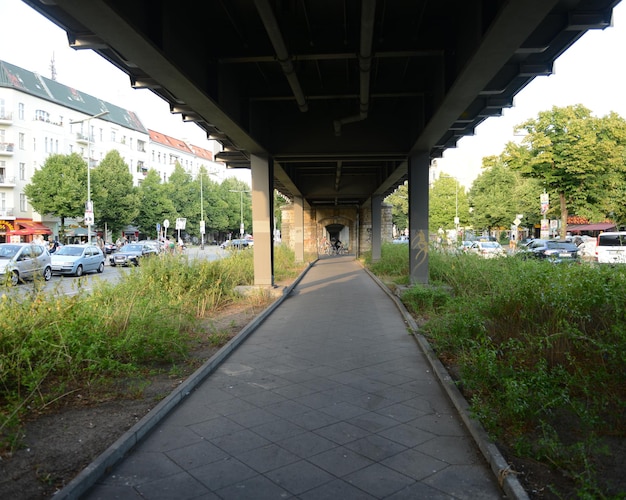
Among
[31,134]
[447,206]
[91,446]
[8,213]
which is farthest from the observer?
[447,206]

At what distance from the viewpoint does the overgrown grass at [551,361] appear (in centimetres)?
349

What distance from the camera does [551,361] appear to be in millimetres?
4742

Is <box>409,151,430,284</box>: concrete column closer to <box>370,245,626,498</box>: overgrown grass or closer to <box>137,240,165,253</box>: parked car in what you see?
<box>370,245,626,498</box>: overgrown grass

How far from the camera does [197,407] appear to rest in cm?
490

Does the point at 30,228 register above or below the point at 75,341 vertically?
above

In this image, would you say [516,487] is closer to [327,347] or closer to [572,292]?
[572,292]

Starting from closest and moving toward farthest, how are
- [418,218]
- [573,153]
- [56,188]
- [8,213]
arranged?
[418,218] < [573,153] < [56,188] < [8,213]

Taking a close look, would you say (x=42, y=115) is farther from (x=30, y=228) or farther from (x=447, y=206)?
(x=447, y=206)

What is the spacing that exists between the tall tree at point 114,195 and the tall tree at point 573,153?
3683 cm

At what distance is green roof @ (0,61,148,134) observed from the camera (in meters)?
43.5

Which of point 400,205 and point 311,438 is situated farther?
point 400,205

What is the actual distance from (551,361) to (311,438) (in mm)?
2598

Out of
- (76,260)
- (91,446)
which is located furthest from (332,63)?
(76,260)

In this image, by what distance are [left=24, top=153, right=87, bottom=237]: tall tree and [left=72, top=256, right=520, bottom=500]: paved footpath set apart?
4015 cm
